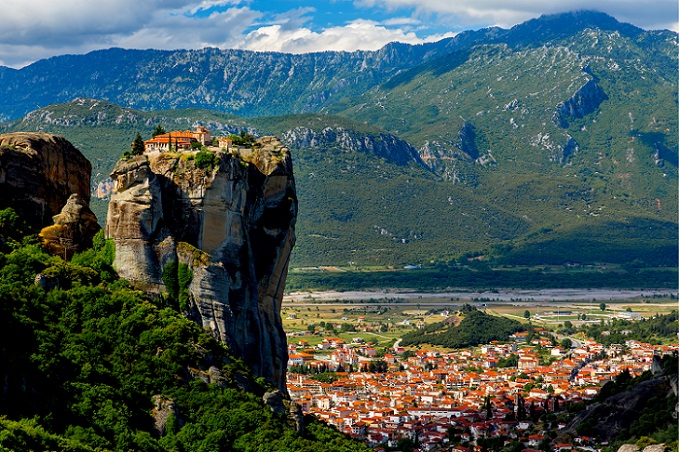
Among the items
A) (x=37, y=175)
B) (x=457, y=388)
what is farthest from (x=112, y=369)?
(x=457, y=388)

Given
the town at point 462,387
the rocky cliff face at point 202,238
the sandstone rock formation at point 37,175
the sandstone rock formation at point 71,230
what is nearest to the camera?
the rocky cliff face at point 202,238

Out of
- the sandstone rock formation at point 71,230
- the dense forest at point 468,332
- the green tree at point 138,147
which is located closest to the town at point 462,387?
the dense forest at point 468,332

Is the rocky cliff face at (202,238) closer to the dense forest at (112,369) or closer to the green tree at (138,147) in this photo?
the dense forest at (112,369)

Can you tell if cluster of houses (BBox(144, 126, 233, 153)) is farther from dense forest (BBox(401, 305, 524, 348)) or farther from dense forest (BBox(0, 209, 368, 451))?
dense forest (BBox(401, 305, 524, 348))

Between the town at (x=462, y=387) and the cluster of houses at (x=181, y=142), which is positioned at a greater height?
the cluster of houses at (x=181, y=142)

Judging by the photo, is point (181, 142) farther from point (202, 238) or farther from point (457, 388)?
point (457, 388)

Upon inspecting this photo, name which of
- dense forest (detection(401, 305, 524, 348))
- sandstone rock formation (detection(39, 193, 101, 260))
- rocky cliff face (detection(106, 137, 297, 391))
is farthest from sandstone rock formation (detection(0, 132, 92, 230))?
dense forest (detection(401, 305, 524, 348))

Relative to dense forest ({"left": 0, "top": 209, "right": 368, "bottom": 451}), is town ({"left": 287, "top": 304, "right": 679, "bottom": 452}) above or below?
below
